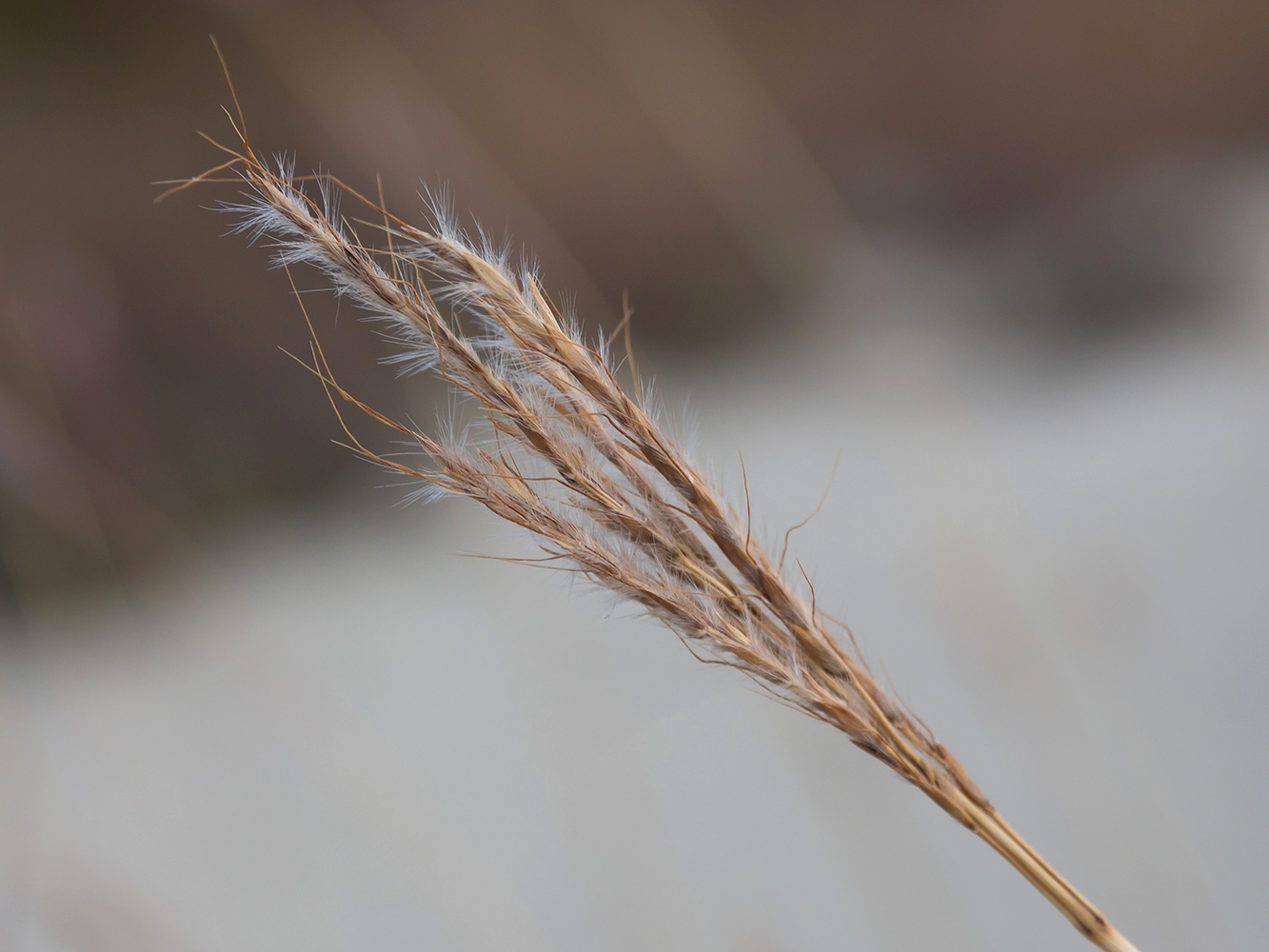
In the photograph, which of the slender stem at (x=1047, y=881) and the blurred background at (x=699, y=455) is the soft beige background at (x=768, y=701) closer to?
the blurred background at (x=699, y=455)

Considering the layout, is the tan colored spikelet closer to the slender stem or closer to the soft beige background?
the slender stem

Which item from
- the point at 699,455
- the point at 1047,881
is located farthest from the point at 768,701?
the point at 1047,881

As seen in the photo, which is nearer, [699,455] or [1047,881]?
[1047,881]

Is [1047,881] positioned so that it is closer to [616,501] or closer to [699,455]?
[616,501]

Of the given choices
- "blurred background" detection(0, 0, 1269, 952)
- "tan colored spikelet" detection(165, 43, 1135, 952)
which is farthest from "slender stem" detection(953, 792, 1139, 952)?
"blurred background" detection(0, 0, 1269, 952)

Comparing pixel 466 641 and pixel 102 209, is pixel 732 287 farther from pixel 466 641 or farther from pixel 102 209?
pixel 102 209


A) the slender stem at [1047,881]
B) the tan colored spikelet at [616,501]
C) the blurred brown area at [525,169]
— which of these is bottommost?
the slender stem at [1047,881]

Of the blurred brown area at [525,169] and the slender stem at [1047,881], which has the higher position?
the blurred brown area at [525,169]

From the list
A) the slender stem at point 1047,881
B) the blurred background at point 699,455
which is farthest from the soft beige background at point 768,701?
the slender stem at point 1047,881
